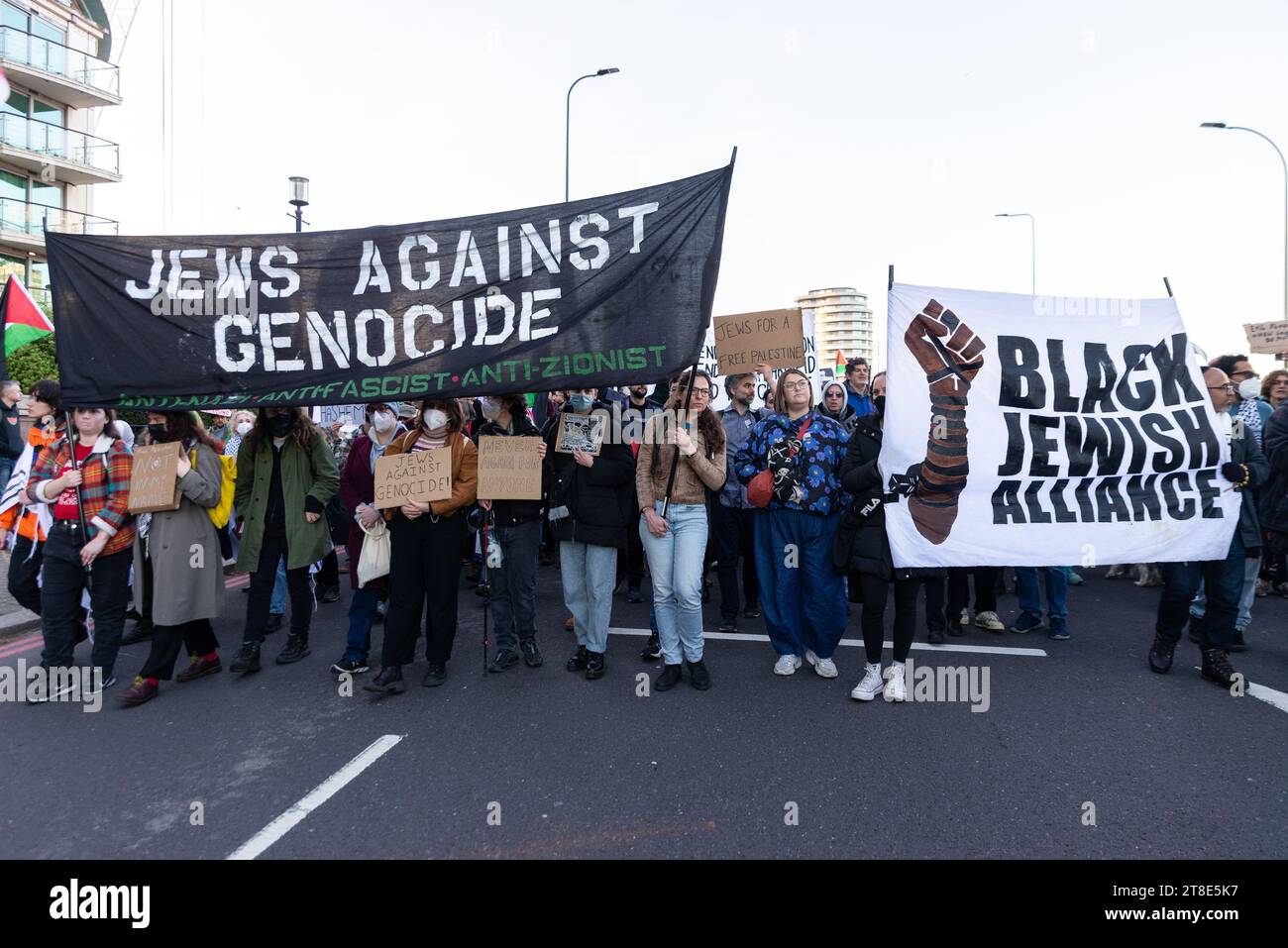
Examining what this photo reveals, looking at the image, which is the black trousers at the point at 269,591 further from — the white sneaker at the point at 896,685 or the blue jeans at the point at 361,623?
the white sneaker at the point at 896,685

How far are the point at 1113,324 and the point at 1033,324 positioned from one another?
565mm

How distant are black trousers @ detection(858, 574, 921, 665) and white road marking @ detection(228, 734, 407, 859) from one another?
2.75m

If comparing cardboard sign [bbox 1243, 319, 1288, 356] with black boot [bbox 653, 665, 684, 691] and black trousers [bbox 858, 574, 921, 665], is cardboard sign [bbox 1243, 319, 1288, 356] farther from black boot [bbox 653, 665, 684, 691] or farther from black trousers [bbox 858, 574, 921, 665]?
black boot [bbox 653, 665, 684, 691]

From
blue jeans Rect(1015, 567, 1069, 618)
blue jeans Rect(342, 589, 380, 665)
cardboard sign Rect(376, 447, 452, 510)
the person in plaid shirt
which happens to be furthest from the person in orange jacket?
blue jeans Rect(1015, 567, 1069, 618)

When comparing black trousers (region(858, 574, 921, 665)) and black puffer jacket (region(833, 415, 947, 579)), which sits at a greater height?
black puffer jacket (region(833, 415, 947, 579))

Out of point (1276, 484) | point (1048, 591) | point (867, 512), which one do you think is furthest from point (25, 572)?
point (1276, 484)

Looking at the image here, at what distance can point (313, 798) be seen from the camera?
3.34 metres

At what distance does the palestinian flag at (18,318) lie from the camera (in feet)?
17.4

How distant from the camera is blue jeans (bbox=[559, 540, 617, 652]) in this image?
191 inches

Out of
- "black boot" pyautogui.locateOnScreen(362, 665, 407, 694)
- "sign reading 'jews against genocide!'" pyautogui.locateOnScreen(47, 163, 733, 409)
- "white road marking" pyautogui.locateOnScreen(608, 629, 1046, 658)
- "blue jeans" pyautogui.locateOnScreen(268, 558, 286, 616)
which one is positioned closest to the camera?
"sign reading 'jews against genocide!'" pyautogui.locateOnScreen(47, 163, 733, 409)

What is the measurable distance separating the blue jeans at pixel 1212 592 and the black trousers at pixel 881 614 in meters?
1.79

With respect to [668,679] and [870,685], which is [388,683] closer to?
[668,679]

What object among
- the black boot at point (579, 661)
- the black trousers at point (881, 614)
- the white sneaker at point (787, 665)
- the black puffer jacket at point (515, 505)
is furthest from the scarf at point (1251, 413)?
the black puffer jacket at point (515, 505)

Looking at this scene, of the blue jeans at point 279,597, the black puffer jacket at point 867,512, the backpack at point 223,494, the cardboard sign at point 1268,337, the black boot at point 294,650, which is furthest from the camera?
the cardboard sign at point 1268,337
